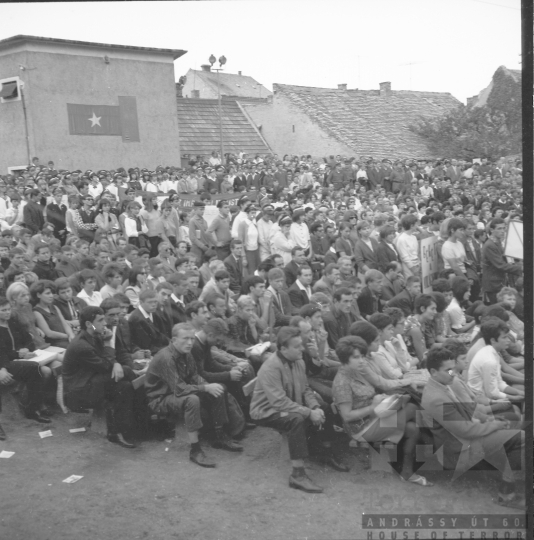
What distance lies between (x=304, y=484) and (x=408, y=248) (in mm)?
5780

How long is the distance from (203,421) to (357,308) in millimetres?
2568

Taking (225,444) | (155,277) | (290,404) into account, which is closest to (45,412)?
(225,444)

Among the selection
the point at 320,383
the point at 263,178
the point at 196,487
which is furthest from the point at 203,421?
the point at 263,178

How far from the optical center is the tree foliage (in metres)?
6.77

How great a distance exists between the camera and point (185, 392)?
18.3ft

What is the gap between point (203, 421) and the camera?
5.79m

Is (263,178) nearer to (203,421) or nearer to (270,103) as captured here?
(270,103)

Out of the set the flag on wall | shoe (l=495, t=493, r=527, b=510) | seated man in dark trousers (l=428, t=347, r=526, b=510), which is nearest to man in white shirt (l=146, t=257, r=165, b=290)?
the flag on wall

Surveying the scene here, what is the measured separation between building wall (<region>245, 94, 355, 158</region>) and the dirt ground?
18193 mm

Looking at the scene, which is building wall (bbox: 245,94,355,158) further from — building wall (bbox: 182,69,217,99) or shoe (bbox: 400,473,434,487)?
shoe (bbox: 400,473,434,487)

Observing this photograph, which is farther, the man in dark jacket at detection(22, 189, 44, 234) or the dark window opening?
the man in dark jacket at detection(22, 189, 44, 234)

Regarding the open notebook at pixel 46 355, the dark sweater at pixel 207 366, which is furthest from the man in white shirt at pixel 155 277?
the dark sweater at pixel 207 366

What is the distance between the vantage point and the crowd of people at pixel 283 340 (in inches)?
205

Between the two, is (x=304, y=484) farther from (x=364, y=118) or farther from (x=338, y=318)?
(x=364, y=118)
